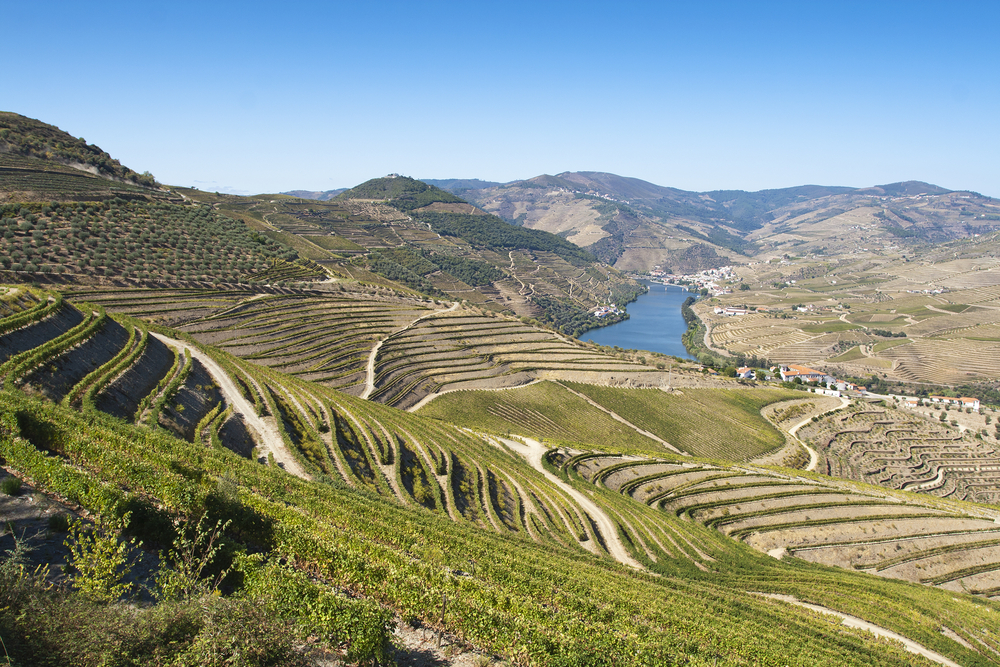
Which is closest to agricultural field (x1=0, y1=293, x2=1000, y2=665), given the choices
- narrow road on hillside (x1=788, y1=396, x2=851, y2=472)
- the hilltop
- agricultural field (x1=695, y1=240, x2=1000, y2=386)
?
narrow road on hillside (x1=788, y1=396, x2=851, y2=472)

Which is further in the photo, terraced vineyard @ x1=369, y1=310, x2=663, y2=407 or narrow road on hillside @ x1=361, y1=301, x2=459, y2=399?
terraced vineyard @ x1=369, y1=310, x2=663, y2=407

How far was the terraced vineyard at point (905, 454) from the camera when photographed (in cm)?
6719

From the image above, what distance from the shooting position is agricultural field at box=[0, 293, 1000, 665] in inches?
520

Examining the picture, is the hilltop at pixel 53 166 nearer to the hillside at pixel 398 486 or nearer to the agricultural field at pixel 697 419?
the hillside at pixel 398 486

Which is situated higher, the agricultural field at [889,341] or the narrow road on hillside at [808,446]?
the agricultural field at [889,341]

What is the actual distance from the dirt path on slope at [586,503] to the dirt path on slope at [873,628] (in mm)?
7876

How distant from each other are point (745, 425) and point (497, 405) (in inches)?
1507

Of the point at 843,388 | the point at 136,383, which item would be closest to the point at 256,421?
the point at 136,383

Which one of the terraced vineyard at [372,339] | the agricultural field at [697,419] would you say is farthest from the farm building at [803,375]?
the terraced vineyard at [372,339]

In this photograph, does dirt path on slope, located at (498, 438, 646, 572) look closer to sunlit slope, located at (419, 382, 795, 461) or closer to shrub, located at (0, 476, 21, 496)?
sunlit slope, located at (419, 382, 795, 461)

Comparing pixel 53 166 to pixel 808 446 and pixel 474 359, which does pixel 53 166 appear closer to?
pixel 474 359

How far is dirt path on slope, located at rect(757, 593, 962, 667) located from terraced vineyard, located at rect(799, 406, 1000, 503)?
42300 mm

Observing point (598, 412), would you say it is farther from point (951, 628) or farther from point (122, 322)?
point (122, 322)

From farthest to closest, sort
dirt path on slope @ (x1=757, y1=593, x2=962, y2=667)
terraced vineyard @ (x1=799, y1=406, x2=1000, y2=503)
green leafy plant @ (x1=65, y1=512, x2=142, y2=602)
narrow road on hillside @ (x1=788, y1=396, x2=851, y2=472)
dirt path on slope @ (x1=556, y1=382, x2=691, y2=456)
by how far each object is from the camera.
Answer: terraced vineyard @ (x1=799, y1=406, x2=1000, y2=503) → narrow road on hillside @ (x1=788, y1=396, x2=851, y2=472) → dirt path on slope @ (x1=556, y1=382, x2=691, y2=456) → dirt path on slope @ (x1=757, y1=593, x2=962, y2=667) → green leafy plant @ (x1=65, y1=512, x2=142, y2=602)
